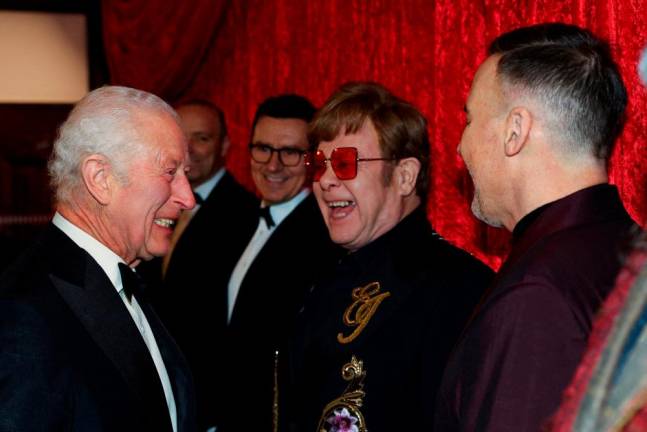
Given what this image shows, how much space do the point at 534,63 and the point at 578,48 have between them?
0.26ft

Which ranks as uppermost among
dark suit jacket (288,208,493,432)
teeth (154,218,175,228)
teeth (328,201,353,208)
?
teeth (154,218,175,228)

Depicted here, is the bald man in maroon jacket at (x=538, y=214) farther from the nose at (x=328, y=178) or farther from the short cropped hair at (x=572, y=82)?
the nose at (x=328, y=178)

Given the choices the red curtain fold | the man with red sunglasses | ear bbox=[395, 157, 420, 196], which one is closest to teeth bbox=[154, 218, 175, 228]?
the man with red sunglasses

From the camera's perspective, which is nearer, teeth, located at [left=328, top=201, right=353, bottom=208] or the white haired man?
the white haired man

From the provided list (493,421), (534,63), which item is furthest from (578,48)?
(493,421)

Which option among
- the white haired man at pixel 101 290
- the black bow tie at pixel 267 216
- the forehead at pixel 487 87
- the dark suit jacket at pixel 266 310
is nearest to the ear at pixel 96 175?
the white haired man at pixel 101 290

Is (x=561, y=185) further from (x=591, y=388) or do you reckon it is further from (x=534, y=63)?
(x=591, y=388)

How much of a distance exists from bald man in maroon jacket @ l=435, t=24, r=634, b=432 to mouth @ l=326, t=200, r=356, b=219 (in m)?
0.68

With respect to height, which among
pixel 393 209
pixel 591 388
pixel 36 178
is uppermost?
pixel 591 388

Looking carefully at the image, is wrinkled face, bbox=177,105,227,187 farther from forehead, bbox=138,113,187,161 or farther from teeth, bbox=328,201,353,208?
forehead, bbox=138,113,187,161

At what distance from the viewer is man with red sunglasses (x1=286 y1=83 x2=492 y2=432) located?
1.95 metres

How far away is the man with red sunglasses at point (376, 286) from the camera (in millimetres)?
1949

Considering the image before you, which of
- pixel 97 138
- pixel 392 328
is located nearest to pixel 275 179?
pixel 392 328

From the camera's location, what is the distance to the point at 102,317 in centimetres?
171
